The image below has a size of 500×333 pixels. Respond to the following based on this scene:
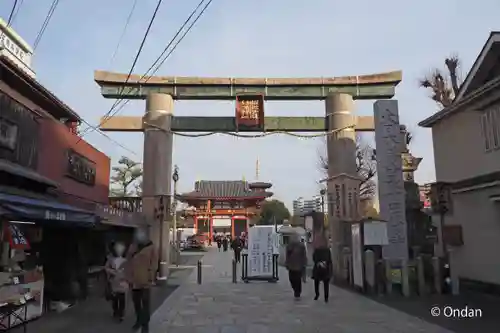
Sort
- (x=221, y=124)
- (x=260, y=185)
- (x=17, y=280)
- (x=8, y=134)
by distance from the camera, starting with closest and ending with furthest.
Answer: (x=17, y=280) < (x=8, y=134) < (x=221, y=124) < (x=260, y=185)

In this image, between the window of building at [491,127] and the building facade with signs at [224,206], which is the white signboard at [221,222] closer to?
the building facade with signs at [224,206]

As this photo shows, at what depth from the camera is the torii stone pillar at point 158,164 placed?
55.7ft

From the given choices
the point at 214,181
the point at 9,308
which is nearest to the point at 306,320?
the point at 9,308

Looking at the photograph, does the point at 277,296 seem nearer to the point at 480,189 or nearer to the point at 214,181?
the point at 480,189

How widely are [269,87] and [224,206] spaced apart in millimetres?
35699

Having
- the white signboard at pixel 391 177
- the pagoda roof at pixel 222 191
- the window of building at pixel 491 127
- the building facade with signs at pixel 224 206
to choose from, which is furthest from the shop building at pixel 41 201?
the building facade with signs at pixel 224 206

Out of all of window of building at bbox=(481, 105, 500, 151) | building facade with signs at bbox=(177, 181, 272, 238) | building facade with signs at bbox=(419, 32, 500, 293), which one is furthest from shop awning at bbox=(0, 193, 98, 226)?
building facade with signs at bbox=(177, 181, 272, 238)

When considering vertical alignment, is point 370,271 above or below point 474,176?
below

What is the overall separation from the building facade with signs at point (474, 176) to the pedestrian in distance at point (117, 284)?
949 centimetres

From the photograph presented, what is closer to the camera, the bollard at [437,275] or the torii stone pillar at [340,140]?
the bollard at [437,275]

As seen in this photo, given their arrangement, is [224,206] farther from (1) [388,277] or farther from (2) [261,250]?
(1) [388,277]

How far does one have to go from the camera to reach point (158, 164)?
17.5 m

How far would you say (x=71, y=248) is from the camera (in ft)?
38.2

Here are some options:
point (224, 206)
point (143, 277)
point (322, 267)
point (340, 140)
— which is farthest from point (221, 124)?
point (224, 206)
